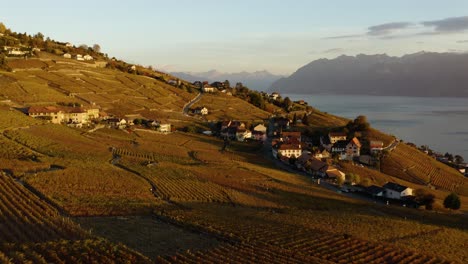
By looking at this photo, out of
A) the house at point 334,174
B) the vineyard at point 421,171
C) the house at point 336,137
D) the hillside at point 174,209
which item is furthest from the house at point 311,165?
the house at point 336,137

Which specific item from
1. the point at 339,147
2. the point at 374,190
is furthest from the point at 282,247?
the point at 339,147

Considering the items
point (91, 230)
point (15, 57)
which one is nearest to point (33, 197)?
point (91, 230)

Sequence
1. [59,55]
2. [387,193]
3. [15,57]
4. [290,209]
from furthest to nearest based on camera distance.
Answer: [59,55], [15,57], [387,193], [290,209]

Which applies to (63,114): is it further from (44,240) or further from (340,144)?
(44,240)

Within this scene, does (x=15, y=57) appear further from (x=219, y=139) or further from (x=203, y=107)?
(x=219, y=139)

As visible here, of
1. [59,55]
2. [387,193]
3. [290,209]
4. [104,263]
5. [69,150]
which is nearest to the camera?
[104,263]

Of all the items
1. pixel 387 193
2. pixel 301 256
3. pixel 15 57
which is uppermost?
pixel 15 57

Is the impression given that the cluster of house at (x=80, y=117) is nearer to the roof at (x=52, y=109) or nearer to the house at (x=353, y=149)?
the roof at (x=52, y=109)

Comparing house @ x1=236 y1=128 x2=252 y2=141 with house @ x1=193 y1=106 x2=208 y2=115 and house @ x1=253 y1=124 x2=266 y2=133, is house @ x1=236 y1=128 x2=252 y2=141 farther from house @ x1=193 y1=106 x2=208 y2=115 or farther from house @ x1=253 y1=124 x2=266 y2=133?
house @ x1=193 y1=106 x2=208 y2=115
